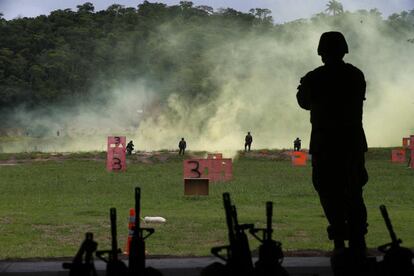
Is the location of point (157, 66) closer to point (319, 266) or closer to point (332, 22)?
point (332, 22)

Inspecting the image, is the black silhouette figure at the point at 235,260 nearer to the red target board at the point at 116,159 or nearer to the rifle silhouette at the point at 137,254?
the rifle silhouette at the point at 137,254

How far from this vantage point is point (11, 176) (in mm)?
32438

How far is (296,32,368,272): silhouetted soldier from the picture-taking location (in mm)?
6539

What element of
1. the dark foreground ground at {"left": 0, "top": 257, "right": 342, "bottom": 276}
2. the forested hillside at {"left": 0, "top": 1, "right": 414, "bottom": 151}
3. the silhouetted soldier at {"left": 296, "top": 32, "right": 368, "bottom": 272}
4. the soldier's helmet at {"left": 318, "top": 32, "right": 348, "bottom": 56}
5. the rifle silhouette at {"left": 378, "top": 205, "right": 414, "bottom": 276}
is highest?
the forested hillside at {"left": 0, "top": 1, "right": 414, "bottom": 151}

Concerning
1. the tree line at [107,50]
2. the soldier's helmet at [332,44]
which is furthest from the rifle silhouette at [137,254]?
the tree line at [107,50]

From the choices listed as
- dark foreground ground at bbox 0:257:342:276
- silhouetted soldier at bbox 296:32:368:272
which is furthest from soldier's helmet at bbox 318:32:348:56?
dark foreground ground at bbox 0:257:342:276

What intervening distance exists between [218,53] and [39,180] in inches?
2276

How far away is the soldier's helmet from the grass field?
4724 millimetres

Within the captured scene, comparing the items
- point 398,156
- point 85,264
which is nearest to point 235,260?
point 85,264

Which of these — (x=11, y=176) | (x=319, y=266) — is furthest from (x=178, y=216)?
(x=11, y=176)

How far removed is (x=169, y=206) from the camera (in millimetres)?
20172

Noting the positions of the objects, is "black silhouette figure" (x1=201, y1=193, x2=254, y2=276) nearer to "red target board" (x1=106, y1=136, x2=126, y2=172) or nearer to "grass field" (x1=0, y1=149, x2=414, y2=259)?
"grass field" (x1=0, y1=149, x2=414, y2=259)

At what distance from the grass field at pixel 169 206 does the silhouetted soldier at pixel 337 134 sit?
14.8 feet

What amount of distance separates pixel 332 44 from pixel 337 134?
2.21ft
